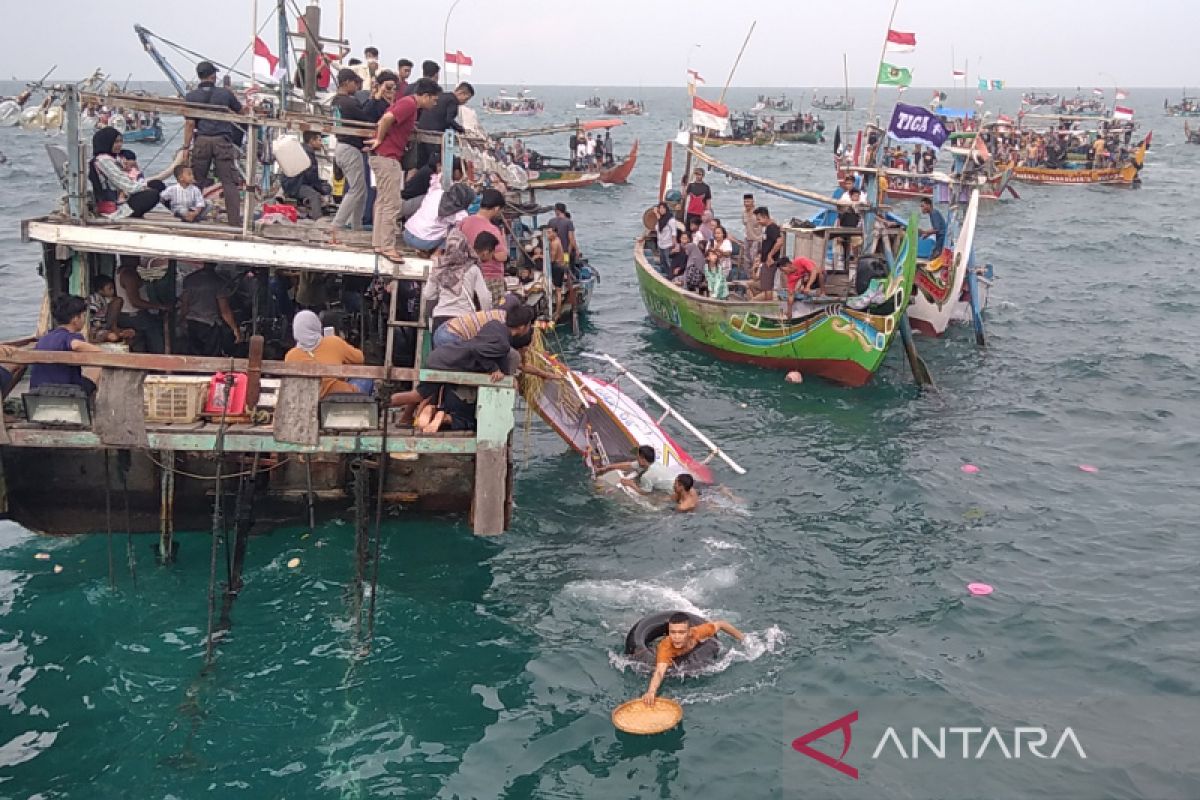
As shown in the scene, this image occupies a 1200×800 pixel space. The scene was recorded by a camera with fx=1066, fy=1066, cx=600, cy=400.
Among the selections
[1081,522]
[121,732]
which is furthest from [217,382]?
[1081,522]

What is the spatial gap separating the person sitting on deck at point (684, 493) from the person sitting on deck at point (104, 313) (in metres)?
6.27

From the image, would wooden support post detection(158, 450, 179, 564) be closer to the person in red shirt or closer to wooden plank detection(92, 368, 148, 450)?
wooden plank detection(92, 368, 148, 450)

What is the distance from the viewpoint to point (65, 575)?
1098 cm

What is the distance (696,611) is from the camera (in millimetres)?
10578

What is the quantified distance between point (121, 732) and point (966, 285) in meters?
18.6

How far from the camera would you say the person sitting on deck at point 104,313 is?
10.6 metres

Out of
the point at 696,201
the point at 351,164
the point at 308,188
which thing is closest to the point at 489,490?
the point at 351,164

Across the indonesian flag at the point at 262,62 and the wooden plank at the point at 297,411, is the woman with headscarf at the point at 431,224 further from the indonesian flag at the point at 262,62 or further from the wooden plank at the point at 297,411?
the indonesian flag at the point at 262,62

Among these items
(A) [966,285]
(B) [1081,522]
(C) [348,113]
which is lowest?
(B) [1081,522]

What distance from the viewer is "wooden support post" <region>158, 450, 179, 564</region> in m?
9.84

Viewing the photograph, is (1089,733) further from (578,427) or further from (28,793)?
(28,793)

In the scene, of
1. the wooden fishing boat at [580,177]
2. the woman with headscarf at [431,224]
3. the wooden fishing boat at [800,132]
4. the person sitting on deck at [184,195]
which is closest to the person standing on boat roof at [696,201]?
the woman with headscarf at [431,224]

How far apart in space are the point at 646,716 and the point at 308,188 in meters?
8.88

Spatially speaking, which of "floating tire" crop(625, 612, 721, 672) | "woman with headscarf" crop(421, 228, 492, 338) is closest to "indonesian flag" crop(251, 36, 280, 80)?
"woman with headscarf" crop(421, 228, 492, 338)
